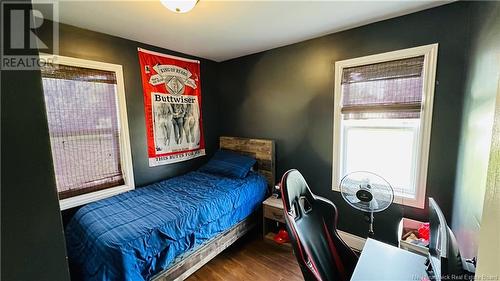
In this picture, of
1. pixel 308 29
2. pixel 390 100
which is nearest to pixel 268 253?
pixel 390 100

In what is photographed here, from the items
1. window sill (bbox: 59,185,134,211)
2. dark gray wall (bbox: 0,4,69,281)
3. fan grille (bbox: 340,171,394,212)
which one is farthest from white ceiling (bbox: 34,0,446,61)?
window sill (bbox: 59,185,134,211)

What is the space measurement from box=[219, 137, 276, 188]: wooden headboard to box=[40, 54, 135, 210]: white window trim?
1.47m

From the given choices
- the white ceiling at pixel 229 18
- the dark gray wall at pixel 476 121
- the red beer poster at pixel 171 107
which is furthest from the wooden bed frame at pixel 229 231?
the dark gray wall at pixel 476 121

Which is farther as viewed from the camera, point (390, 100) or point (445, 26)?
point (390, 100)

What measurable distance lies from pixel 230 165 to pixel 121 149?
4.36 ft

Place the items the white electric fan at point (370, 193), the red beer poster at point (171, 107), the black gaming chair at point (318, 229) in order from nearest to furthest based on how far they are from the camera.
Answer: the black gaming chair at point (318, 229) < the white electric fan at point (370, 193) < the red beer poster at point (171, 107)

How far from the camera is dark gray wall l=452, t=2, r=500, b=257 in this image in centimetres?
113

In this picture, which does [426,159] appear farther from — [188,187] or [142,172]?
[142,172]

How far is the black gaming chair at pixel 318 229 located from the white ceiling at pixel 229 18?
1.40 m

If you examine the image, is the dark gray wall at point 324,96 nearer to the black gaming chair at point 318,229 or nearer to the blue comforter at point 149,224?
the blue comforter at point 149,224

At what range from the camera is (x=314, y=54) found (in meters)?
2.52

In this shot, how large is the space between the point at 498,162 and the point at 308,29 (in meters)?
2.10

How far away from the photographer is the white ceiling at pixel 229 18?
1742 millimetres

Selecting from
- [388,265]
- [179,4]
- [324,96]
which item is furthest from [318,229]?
[179,4]
